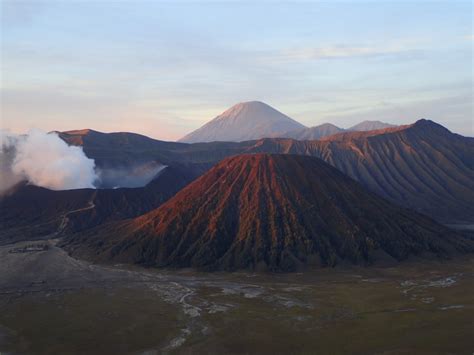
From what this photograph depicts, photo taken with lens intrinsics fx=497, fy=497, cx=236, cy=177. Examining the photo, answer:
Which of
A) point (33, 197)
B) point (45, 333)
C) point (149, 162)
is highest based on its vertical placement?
point (149, 162)

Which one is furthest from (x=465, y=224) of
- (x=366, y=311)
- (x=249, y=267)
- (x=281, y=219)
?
(x=366, y=311)

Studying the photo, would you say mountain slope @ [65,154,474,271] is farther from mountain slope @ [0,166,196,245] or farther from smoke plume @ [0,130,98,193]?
smoke plume @ [0,130,98,193]

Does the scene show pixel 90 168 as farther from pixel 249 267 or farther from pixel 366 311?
pixel 366 311

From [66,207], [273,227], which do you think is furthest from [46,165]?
[273,227]

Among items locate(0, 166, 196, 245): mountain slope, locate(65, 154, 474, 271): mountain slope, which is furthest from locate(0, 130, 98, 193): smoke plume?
locate(65, 154, 474, 271): mountain slope

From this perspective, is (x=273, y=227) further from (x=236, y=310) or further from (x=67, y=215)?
(x=67, y=215)
